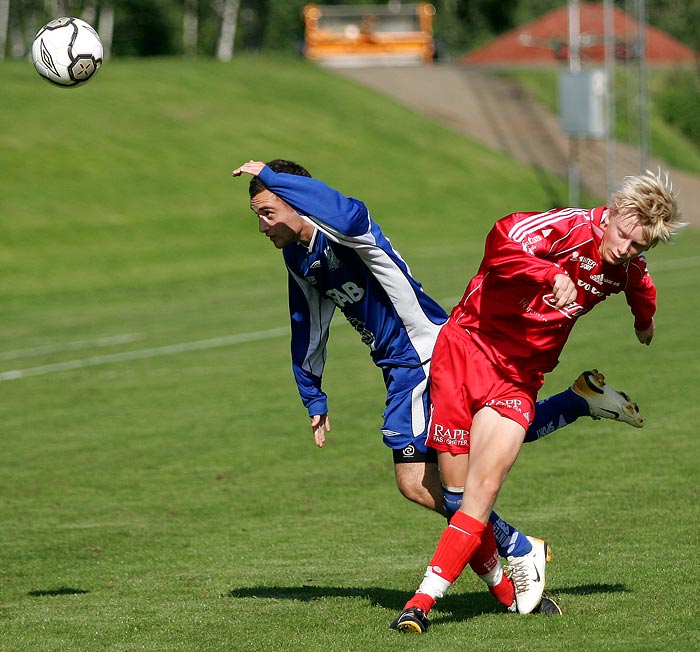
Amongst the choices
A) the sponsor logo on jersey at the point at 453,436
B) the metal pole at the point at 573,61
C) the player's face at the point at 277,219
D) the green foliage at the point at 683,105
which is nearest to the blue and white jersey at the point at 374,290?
the player's face at the point at 277,219

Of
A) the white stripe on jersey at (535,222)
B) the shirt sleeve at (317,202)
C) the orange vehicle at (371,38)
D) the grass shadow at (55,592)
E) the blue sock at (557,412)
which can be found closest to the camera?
the white stripe on jersey at (535,222)

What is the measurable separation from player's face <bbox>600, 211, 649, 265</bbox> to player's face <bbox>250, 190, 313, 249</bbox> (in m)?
1.50

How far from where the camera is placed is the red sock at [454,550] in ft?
18.7

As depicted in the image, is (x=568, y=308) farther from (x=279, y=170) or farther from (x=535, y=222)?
(x=279, y=170)

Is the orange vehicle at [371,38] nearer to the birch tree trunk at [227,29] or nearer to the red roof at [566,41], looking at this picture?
the red roof at [566,41]

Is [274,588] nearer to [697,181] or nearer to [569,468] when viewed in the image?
[569,468]

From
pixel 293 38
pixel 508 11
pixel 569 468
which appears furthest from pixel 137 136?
pixel 508 11

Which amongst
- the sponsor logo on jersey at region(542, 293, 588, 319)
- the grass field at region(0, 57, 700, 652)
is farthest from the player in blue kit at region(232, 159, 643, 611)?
the sponsor logo on jersey at region(542, 293, 588, 319)

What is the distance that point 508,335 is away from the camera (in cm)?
582

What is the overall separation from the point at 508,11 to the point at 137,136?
5558 cm

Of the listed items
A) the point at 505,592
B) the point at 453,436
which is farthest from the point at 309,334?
the point at 505,592

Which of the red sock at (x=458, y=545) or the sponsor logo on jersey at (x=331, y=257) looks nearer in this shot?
the red sock at (x=458, y=545)

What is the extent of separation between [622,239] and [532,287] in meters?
0.47

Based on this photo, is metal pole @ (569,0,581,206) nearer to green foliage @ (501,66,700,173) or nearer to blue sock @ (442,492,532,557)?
green foliage @ (501,66,700,173)
